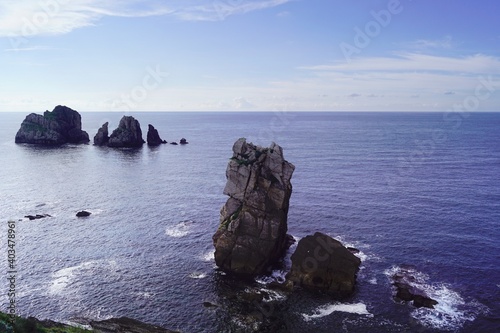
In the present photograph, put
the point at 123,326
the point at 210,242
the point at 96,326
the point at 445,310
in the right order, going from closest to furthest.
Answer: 1. the point at 96,326
2. the point at 123,326
3. the point at 445,310
4. the point at 210,242

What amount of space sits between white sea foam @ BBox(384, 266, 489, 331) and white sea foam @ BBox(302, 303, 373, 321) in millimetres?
7358

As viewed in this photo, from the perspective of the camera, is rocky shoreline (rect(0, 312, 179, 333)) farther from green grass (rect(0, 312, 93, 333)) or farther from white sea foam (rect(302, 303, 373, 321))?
white sea foam (rect(302, 303, 373, 321))

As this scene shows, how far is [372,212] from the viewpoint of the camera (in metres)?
105

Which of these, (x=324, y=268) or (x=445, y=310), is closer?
(x=445, y=310)

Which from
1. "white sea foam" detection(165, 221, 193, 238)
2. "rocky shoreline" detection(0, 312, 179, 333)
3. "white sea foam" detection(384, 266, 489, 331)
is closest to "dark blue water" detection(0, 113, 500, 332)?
"white sea foam" detection(384, 266, 489, 331)

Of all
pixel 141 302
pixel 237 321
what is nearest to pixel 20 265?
pixel 141 302

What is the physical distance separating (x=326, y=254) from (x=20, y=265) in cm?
5814

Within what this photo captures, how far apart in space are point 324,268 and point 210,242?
28917 mm

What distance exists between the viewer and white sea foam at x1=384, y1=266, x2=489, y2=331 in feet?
194

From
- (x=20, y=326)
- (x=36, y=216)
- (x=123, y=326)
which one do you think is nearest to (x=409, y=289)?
(x=123, y=326)

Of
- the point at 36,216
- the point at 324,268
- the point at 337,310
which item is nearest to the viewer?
the point at 337,310

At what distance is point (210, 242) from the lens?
3514 inches

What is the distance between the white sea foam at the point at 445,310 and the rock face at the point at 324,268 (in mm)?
10824

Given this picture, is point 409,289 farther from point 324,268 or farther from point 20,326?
point 20,326
